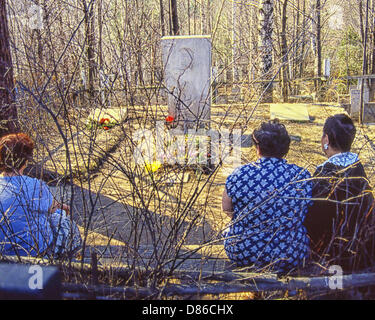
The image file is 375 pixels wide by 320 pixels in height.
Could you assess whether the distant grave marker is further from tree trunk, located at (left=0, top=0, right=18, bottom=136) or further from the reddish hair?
the reddish hair

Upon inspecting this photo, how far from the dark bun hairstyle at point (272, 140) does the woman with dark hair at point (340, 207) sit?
0.85 feet

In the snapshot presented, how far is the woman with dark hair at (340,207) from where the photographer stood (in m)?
2.46

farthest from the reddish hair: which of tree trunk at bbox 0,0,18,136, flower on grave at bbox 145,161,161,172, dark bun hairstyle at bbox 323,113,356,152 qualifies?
tree trunk at bbox 0,0,18,136

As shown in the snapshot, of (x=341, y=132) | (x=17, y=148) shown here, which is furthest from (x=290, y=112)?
(x=17, y=148)

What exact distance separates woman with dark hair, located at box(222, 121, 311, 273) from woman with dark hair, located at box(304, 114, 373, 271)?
97 millimetres

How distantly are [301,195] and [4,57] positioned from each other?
397 centimetres

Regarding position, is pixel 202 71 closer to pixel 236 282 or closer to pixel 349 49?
pixel 236 282

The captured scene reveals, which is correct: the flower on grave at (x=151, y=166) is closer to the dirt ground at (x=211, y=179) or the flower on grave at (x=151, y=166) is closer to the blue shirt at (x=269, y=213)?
the dirt ground at (x=211, y=179)

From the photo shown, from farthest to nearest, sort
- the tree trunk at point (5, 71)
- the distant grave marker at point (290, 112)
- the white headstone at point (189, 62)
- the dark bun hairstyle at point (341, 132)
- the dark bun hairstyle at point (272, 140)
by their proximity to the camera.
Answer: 1. the distant grave marker at point (290, 112)
2. the white headstone at point (189, 62)
3. the tree trunk at point (5, 71)
4. the dark bun hairstyle at point (341, 132)
5. the dark bun hairstyle at point (272, 140)

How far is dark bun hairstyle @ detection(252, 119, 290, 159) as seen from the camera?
8.49ft

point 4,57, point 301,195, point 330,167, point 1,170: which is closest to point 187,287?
point 301,195

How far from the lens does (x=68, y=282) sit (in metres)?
2.32

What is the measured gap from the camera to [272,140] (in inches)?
102

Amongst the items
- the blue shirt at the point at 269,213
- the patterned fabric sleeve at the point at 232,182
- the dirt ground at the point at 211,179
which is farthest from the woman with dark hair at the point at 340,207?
the dirt ground at the point at 211,179
